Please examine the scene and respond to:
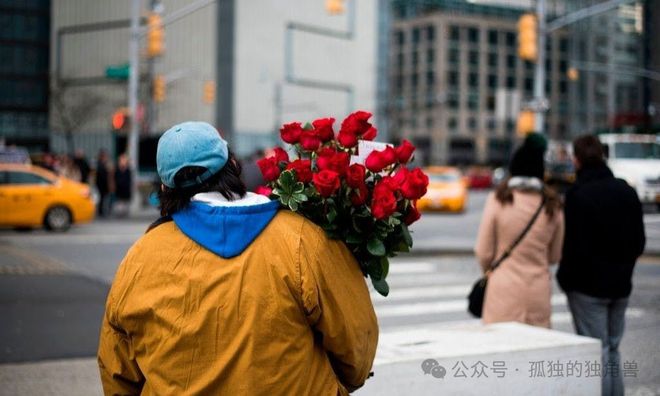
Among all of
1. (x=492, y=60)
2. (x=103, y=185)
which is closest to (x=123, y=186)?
(x=103, y=185)

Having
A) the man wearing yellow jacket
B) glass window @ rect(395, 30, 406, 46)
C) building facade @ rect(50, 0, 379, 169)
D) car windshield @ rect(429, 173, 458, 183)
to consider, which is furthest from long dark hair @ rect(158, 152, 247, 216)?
glass window @ rect(395, 30, 406, 46)

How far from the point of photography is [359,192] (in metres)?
2.96

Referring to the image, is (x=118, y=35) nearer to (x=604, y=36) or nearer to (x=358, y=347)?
(x=604, y=36)

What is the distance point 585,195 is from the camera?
5.22 metres

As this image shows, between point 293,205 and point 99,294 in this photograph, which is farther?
point 99,294

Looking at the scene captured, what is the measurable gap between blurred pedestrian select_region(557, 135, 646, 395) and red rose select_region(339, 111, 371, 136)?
2.46m

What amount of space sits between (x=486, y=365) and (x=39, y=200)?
17.8 metres

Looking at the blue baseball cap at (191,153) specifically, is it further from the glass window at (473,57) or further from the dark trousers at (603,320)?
the glass window at (473,57)

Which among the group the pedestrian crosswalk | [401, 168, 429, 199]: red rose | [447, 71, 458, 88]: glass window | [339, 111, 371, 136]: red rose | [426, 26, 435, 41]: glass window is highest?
[426, 26, 435, 41]: glass window

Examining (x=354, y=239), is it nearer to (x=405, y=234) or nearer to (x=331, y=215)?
(x=331, y=215)

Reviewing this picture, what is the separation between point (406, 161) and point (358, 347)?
27.8 inches

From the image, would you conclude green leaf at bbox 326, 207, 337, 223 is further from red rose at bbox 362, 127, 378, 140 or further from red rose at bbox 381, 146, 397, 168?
red rose at bbox 362, 127, 378, 140

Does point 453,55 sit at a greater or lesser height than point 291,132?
greater

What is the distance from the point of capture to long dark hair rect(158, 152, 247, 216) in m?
2.79
